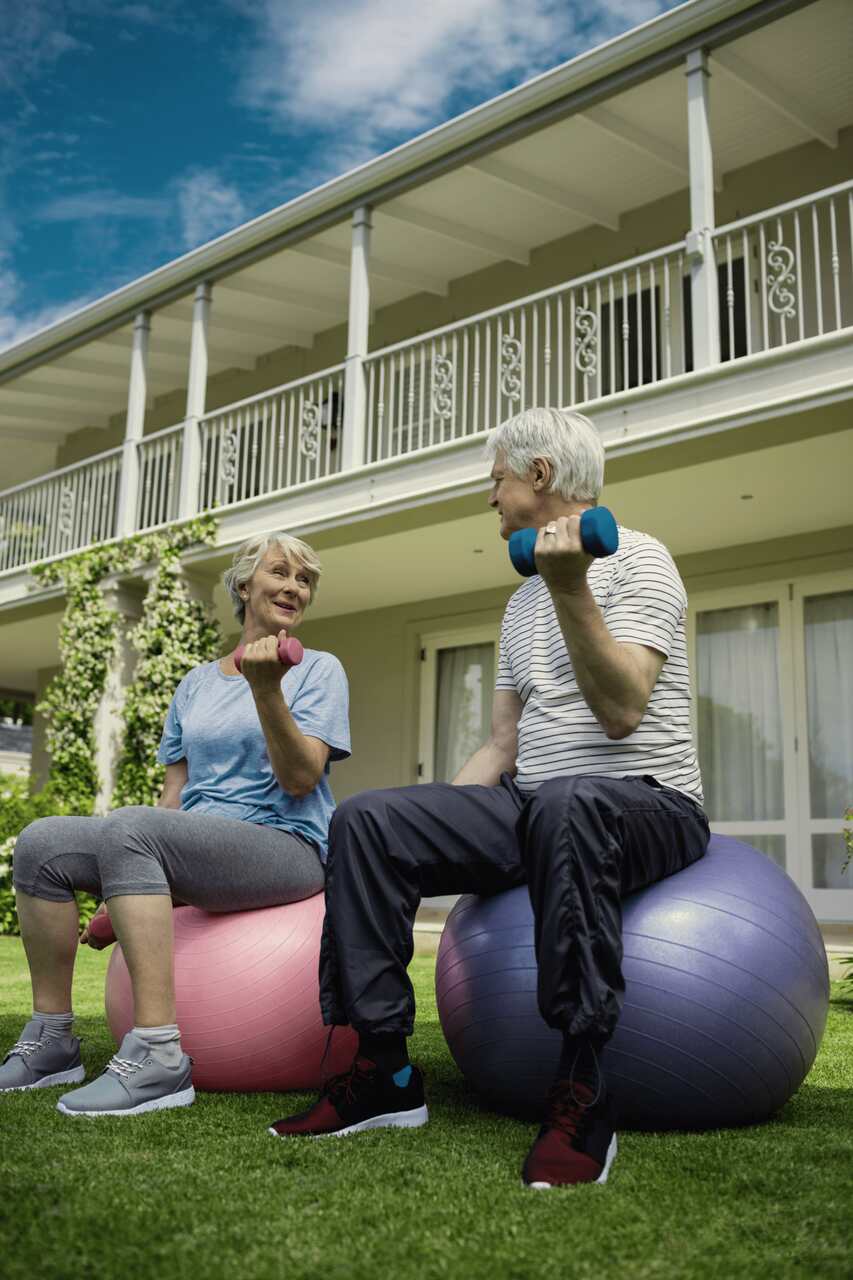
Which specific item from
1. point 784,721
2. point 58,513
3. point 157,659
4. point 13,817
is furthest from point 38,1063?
point 58,513

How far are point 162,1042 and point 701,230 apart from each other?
19.1 feet

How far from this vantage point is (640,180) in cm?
920

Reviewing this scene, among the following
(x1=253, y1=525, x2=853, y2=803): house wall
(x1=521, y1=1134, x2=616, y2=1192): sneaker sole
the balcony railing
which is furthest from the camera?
(x1=253, y1=525, x2=853, y2=803): house wall

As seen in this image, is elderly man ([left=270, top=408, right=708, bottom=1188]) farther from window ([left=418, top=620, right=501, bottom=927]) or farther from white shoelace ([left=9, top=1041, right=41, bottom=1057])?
window ([left=418, top=620, right=501, bottom=927])

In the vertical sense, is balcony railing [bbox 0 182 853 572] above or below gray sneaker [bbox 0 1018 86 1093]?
above

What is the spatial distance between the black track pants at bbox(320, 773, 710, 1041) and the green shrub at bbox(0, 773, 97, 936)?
6.98 metres

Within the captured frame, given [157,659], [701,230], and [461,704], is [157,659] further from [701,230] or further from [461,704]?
[701,230]

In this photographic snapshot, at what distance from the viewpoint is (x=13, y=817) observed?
952 cm

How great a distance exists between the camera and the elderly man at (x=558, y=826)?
74.5 inches

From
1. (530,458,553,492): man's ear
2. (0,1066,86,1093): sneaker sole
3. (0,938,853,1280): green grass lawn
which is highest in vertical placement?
(530,458,553,492): man's ear

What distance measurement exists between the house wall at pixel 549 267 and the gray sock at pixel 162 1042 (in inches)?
321

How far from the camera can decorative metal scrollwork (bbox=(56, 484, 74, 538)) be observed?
11086mm

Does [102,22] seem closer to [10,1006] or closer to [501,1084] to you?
[10,1006]

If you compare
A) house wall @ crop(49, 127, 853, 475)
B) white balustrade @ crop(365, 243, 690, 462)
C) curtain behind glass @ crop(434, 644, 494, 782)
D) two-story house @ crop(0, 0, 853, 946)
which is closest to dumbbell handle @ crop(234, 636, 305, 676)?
two-story house @ crop(0, 0, 853, 946)
